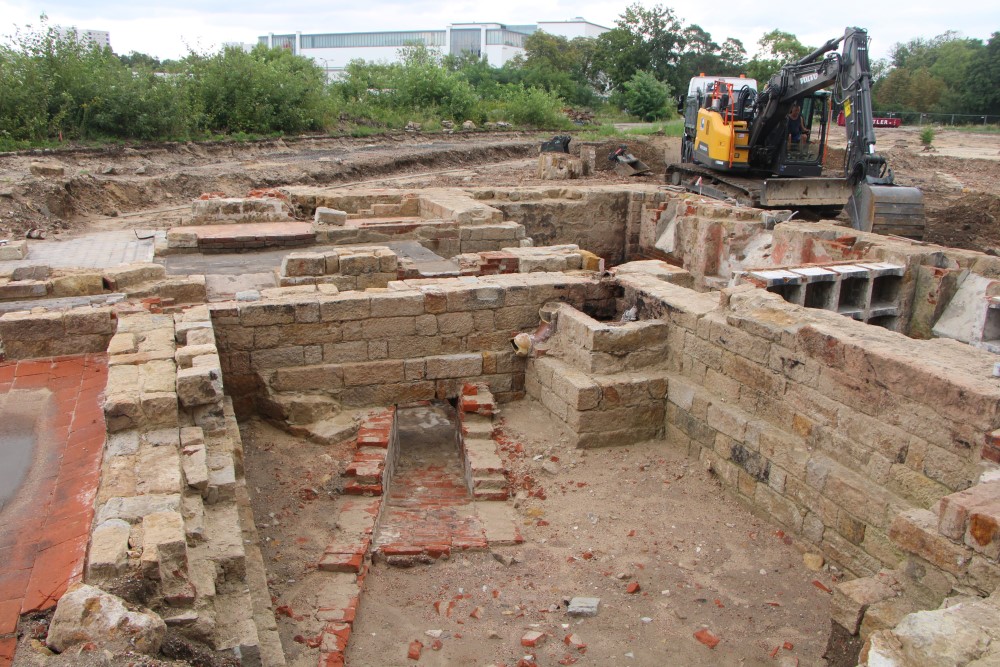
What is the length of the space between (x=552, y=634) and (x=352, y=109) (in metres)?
25.6

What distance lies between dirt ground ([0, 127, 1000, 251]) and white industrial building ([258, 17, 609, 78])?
50.0 metres

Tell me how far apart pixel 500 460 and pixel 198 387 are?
248cm

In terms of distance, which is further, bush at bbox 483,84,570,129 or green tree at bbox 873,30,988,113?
green tree at bbox 873,30,988,113

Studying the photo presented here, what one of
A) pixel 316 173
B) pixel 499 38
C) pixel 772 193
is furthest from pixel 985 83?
pixel 499 38

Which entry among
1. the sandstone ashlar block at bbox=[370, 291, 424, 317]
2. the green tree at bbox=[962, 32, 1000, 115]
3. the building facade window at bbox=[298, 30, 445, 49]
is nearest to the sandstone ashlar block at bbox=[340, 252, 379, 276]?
the sandstone ashlar block at bbox=[370, 291, 424, 317]

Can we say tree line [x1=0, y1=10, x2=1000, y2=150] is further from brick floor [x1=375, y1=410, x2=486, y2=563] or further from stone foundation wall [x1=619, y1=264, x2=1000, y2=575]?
stone foundation wall [x1=619, y1=264, x2=1000, y2=575]

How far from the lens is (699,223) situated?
435 inches

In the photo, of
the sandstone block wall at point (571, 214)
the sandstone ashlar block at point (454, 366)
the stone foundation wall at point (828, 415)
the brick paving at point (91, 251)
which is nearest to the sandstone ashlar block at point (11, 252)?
the brick paving at point (91, 251)

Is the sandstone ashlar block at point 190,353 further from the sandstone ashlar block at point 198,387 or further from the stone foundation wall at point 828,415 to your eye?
the stone foundation wall at point 828,415

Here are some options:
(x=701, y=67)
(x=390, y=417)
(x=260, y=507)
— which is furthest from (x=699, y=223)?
(x=701, y=67)

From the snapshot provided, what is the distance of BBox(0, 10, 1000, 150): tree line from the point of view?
18125 millimetres

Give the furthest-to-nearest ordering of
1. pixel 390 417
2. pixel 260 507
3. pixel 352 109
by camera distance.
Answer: pixel 352 109, pixel 390 417, pixel 260 507

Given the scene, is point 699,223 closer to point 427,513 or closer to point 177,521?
point 427,513

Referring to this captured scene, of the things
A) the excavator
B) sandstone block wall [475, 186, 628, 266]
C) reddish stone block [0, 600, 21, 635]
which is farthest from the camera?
sandstone block wall [475, 186, 628, 266]
